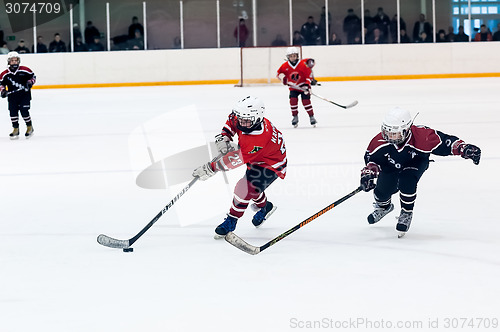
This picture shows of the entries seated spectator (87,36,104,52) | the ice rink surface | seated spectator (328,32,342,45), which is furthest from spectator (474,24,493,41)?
the ice rink surface

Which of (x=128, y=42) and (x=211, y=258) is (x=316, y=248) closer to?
(x=211, y=258)

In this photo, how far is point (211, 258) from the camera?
3346 mm

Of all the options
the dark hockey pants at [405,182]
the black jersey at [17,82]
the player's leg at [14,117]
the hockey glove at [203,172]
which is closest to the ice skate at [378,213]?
the dark hockey pants at [405,182]

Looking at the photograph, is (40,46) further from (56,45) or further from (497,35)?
(497,35)

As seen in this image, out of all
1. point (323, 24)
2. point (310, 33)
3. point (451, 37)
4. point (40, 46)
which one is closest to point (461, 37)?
point (451, 37)

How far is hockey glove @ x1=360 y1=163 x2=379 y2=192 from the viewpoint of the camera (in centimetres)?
353

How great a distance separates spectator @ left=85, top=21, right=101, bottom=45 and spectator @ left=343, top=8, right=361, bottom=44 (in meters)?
5.15

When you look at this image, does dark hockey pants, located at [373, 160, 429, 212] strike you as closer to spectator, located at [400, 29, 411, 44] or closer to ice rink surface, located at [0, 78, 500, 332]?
ice rink surface, located at [0, 78, 500, 332]

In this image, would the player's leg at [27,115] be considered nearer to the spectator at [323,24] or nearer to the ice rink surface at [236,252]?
the ice rink surface at [236,252]

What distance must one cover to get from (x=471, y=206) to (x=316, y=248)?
1.27m

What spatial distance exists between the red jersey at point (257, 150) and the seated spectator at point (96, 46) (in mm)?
13530

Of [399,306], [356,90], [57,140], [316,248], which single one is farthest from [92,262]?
[356,90]

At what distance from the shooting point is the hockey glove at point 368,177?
11.6 ft

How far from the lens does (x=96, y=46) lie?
16.8 meters
